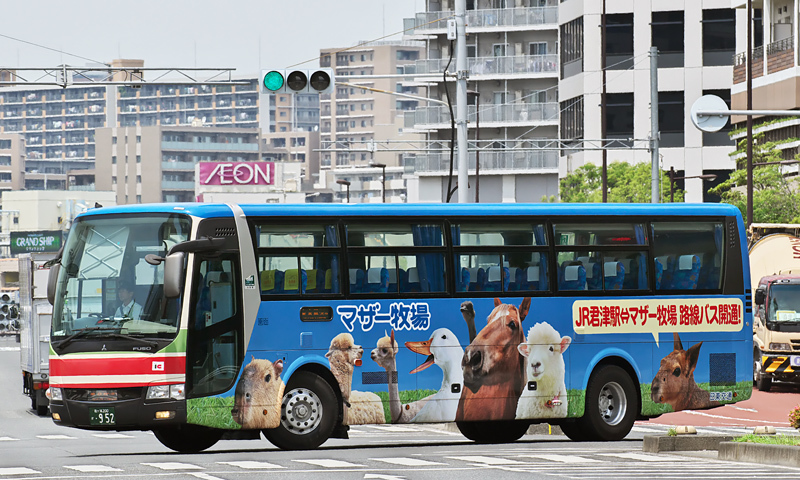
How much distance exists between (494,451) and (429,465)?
7.81ft

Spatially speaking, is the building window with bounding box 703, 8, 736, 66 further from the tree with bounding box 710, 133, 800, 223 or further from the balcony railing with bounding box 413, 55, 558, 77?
the tree with bounding box 710, 133, 800, 223

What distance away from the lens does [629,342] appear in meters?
20.3

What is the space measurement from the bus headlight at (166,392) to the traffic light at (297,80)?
11.9 metres

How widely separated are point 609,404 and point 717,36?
67764 mm

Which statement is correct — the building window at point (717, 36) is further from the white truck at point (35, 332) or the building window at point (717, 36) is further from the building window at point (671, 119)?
the white truck at point (35, 332)

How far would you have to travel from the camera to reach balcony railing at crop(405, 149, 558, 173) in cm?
Answer: 9519

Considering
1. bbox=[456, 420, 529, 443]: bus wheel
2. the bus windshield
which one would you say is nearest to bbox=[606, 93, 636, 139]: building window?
bbox=[456, 420, 529, 443]: bus wheel

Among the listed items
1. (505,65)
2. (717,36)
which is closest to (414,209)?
(717,36)

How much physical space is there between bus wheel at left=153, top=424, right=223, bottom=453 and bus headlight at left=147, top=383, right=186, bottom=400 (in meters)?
1.74

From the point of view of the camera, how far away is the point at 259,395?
58.4 ft

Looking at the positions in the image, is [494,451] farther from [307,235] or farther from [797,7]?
[797,7]

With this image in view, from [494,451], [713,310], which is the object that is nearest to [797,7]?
[713,310]

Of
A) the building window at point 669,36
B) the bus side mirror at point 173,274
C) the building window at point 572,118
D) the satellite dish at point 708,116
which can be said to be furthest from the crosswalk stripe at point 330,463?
the building window at point 572,118

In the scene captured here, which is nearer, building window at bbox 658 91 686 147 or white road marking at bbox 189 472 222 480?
white road marking at bbox 189 472 222 480
